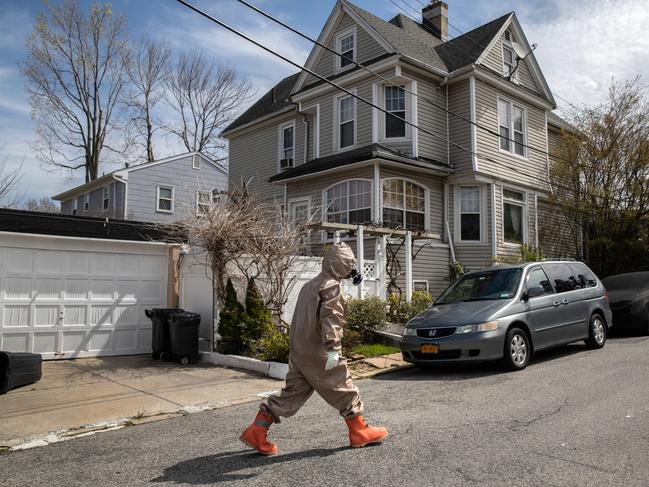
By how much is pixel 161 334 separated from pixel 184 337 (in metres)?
0.66

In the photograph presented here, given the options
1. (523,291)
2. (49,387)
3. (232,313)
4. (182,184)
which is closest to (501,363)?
(523,291)

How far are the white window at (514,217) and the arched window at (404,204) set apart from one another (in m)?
3.01

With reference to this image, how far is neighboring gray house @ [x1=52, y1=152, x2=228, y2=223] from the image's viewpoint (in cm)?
2453

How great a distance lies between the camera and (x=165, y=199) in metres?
25.8

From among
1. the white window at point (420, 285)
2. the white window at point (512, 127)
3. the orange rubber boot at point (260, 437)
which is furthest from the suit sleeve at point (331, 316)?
the white window at point (512, 127)

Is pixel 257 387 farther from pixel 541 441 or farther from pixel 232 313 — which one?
pixel 541 441

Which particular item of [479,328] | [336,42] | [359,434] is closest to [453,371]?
[479,328]

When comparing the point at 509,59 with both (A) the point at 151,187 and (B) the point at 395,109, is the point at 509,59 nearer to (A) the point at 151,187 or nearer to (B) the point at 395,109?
(B) the point at 395,109

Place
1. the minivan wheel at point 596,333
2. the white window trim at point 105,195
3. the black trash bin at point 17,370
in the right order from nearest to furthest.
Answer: the black trash bin at point 17,370, the minivan wheel at point 596,333, the white window trim at point 105,195

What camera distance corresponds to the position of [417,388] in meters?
7.46

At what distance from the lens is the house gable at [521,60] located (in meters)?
18.4

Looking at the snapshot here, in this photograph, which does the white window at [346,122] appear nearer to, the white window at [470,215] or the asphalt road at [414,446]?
the white window at [470,215]

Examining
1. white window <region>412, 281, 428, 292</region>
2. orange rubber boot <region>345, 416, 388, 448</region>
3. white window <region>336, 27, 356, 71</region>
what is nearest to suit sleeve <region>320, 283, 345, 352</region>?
orange rubber boot <region>345, 416, 388, 448</region>

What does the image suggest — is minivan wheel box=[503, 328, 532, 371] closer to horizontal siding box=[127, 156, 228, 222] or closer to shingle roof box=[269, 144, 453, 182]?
shingle roof box=[269, 144, 453, 182]
